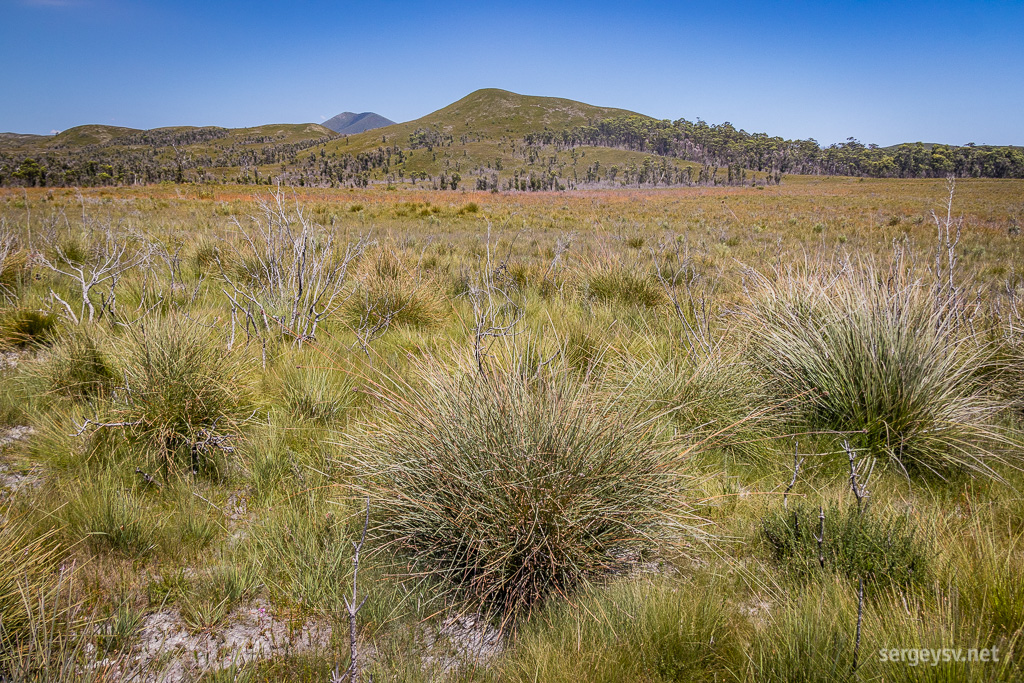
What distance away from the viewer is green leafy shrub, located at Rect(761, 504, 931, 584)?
158cm

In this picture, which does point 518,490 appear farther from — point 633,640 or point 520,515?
point 633,640

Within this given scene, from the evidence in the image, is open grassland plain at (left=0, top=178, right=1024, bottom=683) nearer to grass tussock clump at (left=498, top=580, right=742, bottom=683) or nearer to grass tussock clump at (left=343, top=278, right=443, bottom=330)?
grass tussock clump at (left=498, top=580, right=742, bottom=683)

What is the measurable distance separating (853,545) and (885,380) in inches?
49.0

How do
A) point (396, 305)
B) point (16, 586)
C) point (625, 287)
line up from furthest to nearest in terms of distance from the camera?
point (625, 287), point (396, 305), point (16, 586)

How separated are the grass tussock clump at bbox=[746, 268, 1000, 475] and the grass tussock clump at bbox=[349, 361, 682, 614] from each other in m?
1.17

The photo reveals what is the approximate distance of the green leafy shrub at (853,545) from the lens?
1.58 metres

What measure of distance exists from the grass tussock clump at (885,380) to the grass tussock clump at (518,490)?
117 cm

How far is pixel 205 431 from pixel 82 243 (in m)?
7.37

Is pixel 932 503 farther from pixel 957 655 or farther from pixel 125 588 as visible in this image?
pixel 125 588

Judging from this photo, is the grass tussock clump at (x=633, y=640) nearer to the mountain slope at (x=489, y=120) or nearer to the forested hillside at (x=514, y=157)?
the forested hillside at (x=514, y=157)

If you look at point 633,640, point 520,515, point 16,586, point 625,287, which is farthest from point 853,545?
point 625,287

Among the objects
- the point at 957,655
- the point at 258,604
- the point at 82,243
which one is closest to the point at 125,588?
the point at 258,604

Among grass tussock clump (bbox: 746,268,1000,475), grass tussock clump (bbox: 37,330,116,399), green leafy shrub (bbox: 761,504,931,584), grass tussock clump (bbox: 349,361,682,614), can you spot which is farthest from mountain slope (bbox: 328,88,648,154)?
green leafy shrub (bbox: 761,504,931,584)

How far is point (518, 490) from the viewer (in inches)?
68.9
